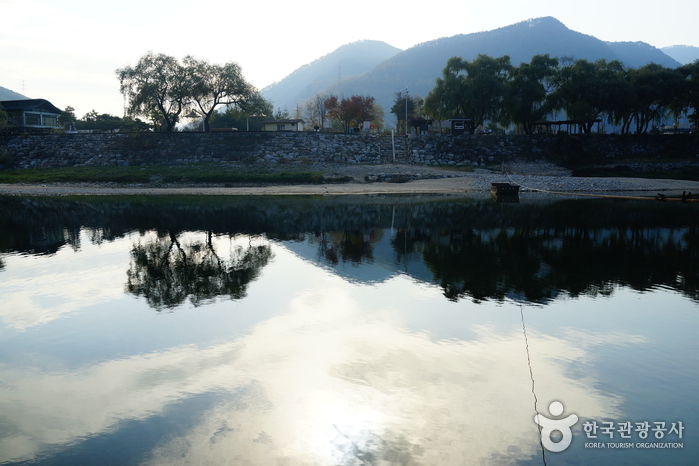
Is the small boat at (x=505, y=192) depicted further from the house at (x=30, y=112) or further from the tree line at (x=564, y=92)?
the house at (x=30, y=112)

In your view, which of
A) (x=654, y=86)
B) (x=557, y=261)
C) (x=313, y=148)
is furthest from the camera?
(x=654, y=86)

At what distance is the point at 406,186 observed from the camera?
161 feet

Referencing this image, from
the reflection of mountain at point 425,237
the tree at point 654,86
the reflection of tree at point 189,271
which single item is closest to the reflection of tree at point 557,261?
the reflection of mountain at point 425,237

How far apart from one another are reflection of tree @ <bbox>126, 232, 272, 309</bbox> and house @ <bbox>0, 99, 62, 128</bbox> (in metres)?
74.6

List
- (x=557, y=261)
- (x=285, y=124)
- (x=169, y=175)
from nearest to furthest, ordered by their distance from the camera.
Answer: (x=557, y=261), (x=169, y=175), (x=285, y=124)

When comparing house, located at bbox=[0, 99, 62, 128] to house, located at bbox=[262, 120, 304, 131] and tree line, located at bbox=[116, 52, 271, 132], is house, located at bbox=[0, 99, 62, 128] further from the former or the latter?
house, located at bbox=[262, 120, 304, 131]

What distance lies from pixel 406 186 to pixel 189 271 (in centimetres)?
3455

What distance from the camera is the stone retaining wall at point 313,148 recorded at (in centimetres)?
6081

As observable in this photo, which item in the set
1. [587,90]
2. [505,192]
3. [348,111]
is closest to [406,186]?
[505,192]

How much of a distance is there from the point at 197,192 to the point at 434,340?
40067 mm

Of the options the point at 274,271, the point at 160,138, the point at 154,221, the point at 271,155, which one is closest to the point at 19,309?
the point at 274,271

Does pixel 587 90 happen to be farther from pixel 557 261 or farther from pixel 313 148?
pixel 557 261

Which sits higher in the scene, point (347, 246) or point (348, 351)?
point (347, 246)

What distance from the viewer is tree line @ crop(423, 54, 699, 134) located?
65250 mm
